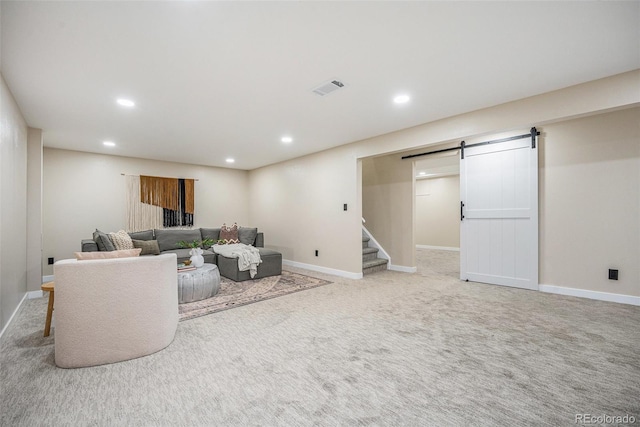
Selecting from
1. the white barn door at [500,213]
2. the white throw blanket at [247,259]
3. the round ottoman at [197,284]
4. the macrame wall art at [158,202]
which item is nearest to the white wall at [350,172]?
the white barn door at [500,213]

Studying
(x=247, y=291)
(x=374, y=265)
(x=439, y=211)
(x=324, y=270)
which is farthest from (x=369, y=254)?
(x=439, y=211)

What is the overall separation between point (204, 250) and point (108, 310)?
11.8 ft

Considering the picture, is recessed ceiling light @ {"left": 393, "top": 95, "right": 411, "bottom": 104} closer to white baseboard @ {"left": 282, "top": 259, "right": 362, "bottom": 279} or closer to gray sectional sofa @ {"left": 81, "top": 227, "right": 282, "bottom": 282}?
white baseboard @ {"left": 282, "top": 259, "right": 362, "bottom": 279}

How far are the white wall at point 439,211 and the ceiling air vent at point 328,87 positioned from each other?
21.7ft

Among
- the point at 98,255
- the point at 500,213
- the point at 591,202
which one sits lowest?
the point at 98,255

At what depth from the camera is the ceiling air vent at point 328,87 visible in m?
2.80

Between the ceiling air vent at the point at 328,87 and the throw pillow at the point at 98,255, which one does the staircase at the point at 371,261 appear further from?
the throw pillow at the point at 98,255

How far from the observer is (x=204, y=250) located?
18.4 ft

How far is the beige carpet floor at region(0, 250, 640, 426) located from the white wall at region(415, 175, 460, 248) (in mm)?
5852

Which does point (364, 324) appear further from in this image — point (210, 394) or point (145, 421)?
point (145, 421)

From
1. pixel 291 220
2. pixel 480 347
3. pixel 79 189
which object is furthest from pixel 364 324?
pixel 79 189

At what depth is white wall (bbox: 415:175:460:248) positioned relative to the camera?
896 centimetres

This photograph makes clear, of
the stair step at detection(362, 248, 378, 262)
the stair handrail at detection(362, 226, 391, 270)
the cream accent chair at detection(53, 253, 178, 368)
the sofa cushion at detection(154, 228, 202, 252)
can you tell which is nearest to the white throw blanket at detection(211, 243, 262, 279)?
the sofa cushion at detection(154, 228, 202, 252)

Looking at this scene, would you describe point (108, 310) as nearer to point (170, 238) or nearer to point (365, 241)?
point (170, 238)
